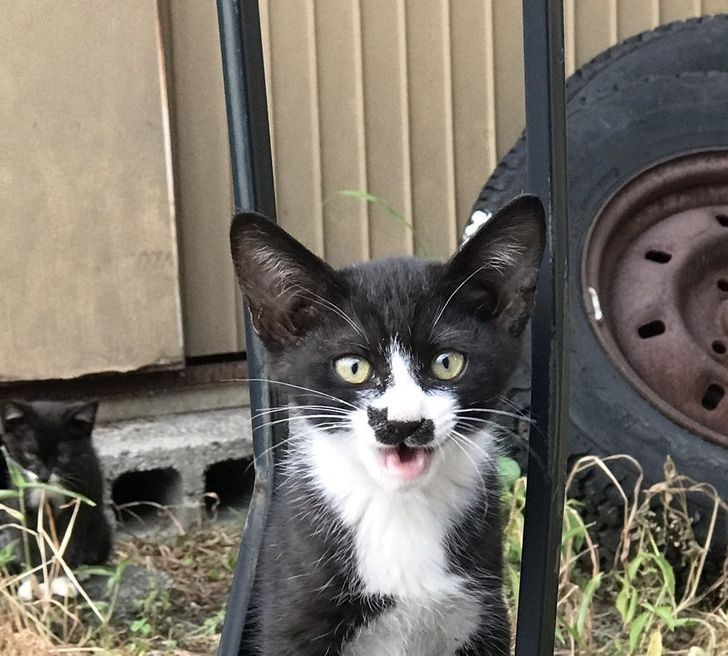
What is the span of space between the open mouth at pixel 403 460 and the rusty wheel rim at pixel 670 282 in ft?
2.66

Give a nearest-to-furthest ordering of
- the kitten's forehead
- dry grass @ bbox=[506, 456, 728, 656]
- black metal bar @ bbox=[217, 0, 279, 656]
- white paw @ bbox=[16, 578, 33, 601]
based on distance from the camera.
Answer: the kitten's forehead, black metal bar @ bbox=[217, 0, 279, 656], dry grass @ bbox=[506, 456, 728, 656], white paw @ bbox=[16, 578, 33, 601]

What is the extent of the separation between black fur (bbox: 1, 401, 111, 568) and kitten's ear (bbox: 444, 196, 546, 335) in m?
1.07

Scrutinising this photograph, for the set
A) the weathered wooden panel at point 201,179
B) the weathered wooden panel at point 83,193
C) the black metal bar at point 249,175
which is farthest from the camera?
the weathered wooden panel at point 201,179

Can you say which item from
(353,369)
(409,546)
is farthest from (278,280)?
(409,546)

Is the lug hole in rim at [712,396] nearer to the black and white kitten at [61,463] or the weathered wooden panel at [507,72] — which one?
the weathered wooden panel at [507,72]

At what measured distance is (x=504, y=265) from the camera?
1.12 meters

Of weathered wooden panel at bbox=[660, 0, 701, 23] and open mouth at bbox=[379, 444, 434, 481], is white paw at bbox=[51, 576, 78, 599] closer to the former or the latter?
open mouth at bbox=[379, 444, 434, 481]

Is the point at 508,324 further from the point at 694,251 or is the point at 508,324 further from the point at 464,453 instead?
the point at 694,251

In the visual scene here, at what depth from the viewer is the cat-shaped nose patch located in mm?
1038

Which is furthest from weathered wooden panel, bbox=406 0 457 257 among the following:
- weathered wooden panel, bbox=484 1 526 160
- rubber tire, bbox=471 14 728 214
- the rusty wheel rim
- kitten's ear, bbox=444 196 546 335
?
kitten's ear, bbox=444 196 546 335

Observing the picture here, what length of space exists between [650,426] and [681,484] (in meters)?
0.12

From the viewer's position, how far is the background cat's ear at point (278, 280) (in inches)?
43.8

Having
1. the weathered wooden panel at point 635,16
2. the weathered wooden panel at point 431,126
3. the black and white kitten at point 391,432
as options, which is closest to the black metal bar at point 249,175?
the black and white kitten at point 391,432

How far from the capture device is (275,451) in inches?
58.3
